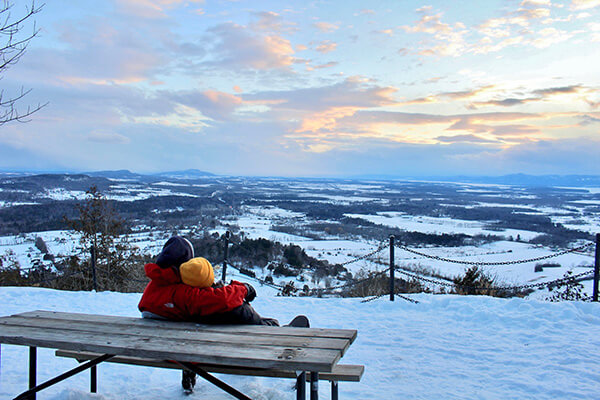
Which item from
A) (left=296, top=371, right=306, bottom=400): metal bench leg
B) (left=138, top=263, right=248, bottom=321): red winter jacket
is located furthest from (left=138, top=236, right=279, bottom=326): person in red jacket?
(left=296, top=371, right=306, bottom=400): metal bench leg

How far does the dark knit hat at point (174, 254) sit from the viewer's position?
8.95ft

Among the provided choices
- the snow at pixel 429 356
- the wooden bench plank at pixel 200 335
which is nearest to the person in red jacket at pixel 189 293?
the wooden bench plank at pixel 200 335

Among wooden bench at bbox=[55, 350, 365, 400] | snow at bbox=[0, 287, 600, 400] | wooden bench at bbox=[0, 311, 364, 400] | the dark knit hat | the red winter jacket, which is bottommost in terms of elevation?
snow at bbox=[0, 287, 600, 400]

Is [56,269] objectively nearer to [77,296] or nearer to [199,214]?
[77,296]

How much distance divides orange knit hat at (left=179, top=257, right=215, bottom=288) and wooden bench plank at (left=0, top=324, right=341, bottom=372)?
39 centimetres

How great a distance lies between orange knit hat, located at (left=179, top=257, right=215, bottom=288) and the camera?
8.53ft

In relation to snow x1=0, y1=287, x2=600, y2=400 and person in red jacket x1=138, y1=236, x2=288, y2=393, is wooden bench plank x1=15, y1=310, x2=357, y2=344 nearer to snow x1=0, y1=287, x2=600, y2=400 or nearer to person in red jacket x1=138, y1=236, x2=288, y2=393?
person in red jacket x1=138, y1=236, x2=288, y2=393

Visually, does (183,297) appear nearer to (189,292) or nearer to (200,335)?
(189,292)

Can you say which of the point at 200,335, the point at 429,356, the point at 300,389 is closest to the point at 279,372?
the point at 300,389

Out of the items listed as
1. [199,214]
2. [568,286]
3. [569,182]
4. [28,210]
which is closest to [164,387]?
[568,286]

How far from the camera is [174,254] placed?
2.75m

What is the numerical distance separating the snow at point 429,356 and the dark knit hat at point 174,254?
4.81 feet

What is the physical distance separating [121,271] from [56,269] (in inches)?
67.5

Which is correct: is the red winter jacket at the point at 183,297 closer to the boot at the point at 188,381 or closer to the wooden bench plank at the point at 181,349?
the wooden bench plank at the point at 181,349
